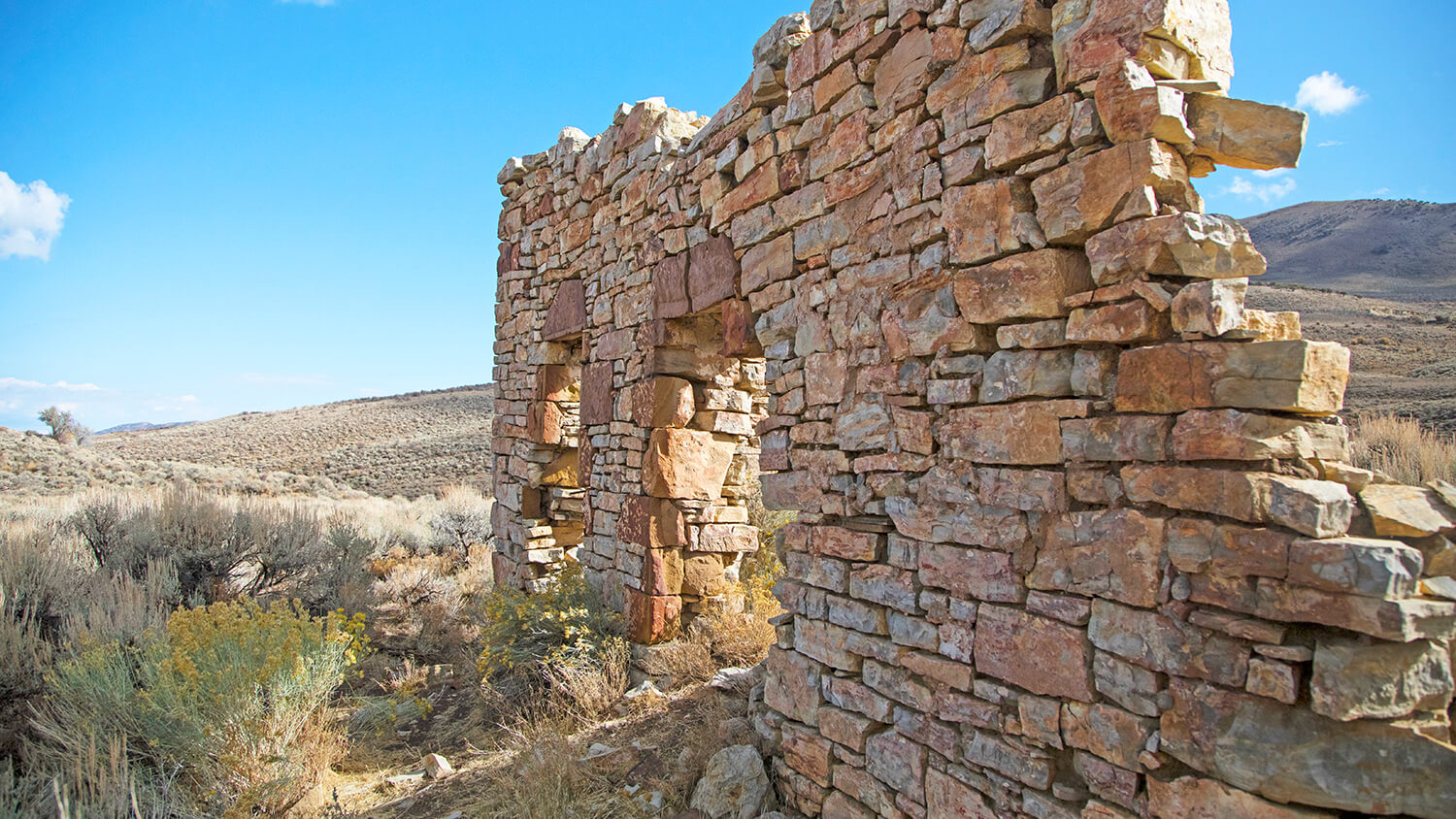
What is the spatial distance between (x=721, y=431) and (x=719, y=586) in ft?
3.87

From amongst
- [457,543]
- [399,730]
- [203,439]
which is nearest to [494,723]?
[399,730]

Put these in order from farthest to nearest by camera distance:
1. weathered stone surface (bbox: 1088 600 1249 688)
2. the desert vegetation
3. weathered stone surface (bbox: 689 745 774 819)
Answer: the desert vegetation < weathered stone surface (bbox: 689 745 774 819) < weathered stone surface (bbox: 1088 600 1249 688)

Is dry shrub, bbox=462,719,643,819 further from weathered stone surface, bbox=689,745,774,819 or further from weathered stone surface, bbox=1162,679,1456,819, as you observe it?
weathered stone surface, bbox=1162,679,1456,819

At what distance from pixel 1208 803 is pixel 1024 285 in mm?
1678

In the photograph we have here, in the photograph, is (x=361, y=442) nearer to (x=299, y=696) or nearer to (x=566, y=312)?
(x=566, y=312)

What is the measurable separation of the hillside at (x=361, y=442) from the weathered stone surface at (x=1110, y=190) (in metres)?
18.9

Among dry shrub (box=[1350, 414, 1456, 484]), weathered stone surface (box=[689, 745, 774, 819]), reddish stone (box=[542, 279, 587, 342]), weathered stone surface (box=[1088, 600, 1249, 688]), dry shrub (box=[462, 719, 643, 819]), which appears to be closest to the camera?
weathered stone surface (box=[1088, 600, 1249, 688])

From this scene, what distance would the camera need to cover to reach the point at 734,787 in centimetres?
365

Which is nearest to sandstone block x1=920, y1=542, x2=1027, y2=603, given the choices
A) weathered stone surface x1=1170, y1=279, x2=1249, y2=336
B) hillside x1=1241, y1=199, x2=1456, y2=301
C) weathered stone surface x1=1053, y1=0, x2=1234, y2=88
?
weathered stone surface x1=1170, y1=279, x2=1249, y2=336

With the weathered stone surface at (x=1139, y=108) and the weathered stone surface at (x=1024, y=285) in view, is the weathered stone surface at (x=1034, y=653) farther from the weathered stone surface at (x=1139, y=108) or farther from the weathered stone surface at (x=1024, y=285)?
the weathered stone surface at (x=1139, y=108)

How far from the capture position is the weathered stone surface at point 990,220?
2668 millimetres

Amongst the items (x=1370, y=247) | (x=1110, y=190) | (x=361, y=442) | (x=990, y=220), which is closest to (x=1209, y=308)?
(x=1110, y=190)

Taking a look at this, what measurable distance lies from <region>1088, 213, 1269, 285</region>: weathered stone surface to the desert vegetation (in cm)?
259

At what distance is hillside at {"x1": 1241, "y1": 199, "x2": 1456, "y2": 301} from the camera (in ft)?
77.0
